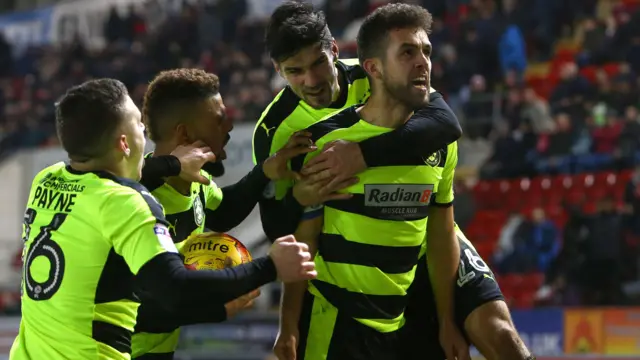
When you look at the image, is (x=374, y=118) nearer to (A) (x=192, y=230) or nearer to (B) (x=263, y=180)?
(B) (x=263, y=180)

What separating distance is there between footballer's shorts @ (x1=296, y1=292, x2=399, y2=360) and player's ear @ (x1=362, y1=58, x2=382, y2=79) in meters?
1.07

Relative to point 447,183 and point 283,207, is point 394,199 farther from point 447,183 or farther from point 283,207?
point 283,207

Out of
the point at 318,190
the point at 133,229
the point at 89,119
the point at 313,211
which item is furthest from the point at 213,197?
the point at 133,229

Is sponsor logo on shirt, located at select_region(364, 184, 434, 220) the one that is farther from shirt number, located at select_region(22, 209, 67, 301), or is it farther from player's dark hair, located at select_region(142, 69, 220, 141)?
shirt number, located at select_region(22, 209, 67, 301)

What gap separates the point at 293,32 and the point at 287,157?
2.19 feet

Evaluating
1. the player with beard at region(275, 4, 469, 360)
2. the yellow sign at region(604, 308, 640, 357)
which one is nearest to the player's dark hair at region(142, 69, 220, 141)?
the player with beard at region(275, 4, 469, 360)

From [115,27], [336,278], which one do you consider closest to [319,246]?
[336,278]

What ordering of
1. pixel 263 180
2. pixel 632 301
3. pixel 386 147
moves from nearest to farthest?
1. pixel 386 147
2. pixel 263 180
3. pixel 632 301

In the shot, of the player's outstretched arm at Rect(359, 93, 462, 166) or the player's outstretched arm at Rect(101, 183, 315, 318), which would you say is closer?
the player's outstretched arm at Rect(101, 183, 315, 318)

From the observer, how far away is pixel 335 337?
5.16 meters

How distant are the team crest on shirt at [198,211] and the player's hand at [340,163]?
74 cm

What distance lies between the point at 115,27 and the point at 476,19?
8.63 meters

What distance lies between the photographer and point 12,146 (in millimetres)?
20609

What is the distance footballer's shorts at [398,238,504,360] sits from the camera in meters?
5.27
